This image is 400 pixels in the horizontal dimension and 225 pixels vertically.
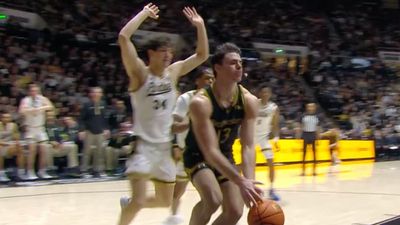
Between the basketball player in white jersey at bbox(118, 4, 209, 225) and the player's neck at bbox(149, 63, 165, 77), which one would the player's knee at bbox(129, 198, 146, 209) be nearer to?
the basketball player in white jersey at bbox(118, 4, 209, 225)

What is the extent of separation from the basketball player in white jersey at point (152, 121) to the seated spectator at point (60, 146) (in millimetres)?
6697

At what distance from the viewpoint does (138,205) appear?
15.6 feet

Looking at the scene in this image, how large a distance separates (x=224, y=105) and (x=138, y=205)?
119 cm

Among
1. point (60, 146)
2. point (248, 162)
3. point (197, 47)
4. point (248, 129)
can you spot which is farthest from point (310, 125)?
point (248, 162)

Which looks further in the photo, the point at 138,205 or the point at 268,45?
the point at 268,45

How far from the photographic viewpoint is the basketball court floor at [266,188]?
6836 millimetres

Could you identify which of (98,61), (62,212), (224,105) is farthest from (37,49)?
(224,105)

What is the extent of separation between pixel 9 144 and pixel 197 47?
259 inches

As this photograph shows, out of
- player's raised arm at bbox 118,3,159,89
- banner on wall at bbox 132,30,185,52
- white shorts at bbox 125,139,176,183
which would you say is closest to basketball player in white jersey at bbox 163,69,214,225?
white shorts at bbox 125,139,176,183

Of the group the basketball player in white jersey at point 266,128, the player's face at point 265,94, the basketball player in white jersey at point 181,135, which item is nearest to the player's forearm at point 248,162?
the basketball player in white jersey at point 181,135

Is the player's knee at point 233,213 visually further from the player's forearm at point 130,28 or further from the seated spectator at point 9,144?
the seated spectator at point 9,144

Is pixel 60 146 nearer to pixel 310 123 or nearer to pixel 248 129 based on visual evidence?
pixel 310 123

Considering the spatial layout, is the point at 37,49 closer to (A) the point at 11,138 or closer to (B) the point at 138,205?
(A) the point at 11,138

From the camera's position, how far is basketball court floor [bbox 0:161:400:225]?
6.84 m
